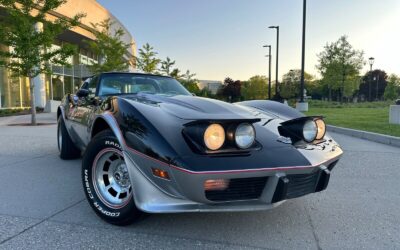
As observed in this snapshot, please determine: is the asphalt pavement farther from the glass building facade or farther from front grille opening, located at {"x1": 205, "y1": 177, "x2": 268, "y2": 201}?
the glass building facade

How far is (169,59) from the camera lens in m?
23.1

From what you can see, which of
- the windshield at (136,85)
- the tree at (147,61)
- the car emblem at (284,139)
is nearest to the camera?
the car emblem at (284,139)

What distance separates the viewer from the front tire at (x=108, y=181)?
2531mm

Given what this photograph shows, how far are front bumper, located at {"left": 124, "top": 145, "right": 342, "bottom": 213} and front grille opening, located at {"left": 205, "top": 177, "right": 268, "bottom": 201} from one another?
0.07ft

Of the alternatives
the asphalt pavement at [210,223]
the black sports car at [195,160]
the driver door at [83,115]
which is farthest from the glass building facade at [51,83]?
the black sports car at [195,160]

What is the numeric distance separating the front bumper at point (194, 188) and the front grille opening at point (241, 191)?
0.8 inches

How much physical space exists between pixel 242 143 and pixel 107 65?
51.8 feet

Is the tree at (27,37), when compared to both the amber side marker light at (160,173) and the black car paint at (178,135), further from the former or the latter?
the amber side marker light at (160,173)

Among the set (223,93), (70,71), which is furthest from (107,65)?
Result: (223,93)

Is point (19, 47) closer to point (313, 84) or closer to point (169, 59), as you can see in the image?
point (169, 59)

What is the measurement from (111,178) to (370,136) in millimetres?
7358

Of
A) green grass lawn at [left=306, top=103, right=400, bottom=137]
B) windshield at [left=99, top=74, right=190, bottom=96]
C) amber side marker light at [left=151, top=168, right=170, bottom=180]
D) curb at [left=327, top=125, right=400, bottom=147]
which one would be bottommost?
curb at [left=327, top=125, right=400, bottom=147]

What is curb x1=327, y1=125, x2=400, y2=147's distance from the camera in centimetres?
716

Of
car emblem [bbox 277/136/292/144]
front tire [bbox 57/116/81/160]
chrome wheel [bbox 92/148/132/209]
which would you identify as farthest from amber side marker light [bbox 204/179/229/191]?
front tire [bbox 57/116/81/160]
